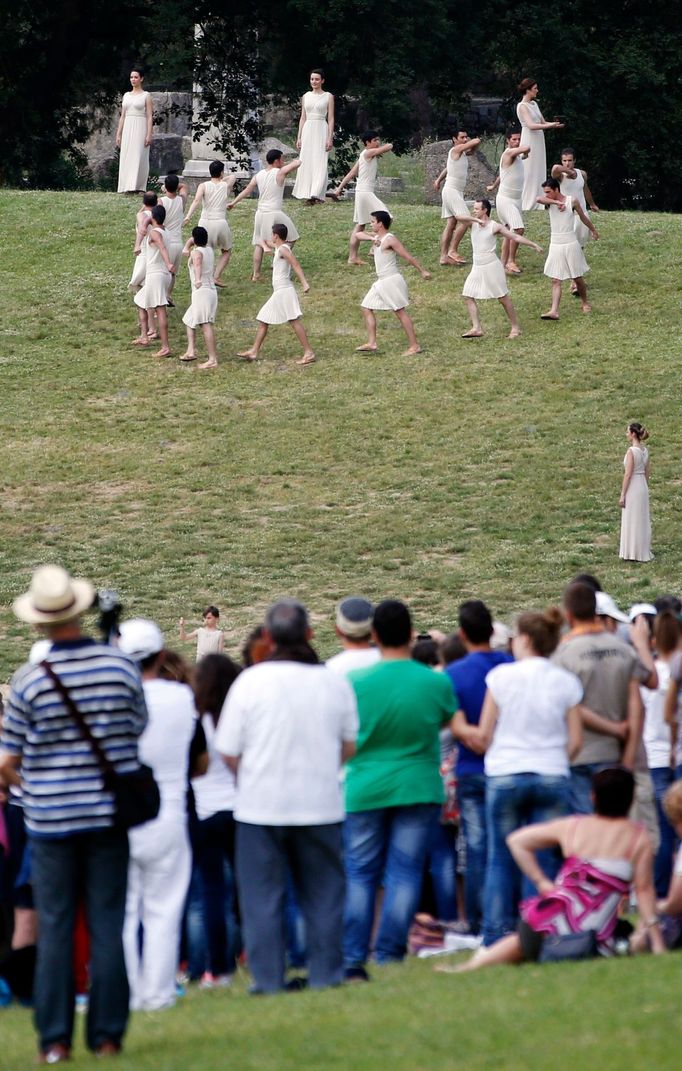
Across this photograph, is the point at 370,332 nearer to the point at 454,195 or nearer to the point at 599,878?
the point at 454,195

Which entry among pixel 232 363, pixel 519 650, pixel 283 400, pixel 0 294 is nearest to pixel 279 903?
pixel 519 650

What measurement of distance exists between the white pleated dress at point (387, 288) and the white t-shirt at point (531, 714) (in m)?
14.5

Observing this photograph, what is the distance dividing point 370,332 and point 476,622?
15.1 metres

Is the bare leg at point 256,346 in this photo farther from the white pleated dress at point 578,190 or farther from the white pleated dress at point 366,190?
the white pleated dress at point 578,190

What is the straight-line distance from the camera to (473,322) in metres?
23.0

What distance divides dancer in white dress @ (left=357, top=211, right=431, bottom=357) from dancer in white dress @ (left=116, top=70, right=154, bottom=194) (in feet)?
22.3

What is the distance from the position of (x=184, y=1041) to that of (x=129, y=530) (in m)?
12.9

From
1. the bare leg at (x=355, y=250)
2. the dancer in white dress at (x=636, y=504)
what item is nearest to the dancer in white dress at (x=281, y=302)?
the bare leg at (x=355, y=250)

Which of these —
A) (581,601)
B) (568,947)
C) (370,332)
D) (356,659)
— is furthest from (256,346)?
(568,947)

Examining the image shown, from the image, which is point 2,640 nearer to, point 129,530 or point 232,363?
point 129,530

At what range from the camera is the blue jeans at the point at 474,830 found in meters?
7.97

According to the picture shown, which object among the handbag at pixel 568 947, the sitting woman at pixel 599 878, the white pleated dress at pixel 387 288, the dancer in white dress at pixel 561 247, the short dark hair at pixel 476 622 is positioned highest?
the dancer in white dress at pixel 561 247

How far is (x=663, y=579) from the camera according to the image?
16.7 m

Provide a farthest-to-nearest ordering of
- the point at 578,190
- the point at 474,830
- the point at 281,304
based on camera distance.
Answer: the point at 578,190 < the point at 281,304 < the point at 474,830
